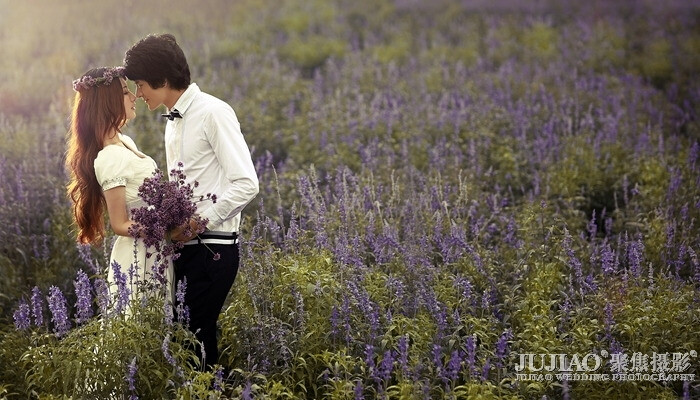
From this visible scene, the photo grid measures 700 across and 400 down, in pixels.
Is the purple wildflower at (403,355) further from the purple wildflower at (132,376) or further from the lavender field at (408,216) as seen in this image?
the purple wildflower at (132,376)

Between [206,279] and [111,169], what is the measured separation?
2.28 ft

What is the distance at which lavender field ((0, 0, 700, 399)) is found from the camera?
3.88m

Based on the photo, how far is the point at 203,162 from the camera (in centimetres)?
388

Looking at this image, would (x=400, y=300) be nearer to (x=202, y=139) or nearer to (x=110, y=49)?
(x=202, y=139)

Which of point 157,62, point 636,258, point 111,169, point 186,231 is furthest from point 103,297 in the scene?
point 636,258

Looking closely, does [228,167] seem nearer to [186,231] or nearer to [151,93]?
[186,231]

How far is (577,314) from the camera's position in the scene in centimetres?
440

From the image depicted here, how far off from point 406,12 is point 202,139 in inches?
489

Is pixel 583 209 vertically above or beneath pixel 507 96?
beneath

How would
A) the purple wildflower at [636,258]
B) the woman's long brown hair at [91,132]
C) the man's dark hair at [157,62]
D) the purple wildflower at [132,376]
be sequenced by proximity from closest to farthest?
the purple wildflower at [132,376]
the man's dark hair at [157,62]
the woman's long brown hair at [91,132]
the purple wildflower at [636,258]

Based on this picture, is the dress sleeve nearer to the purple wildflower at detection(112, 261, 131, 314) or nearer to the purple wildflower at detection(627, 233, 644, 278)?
the purple wildflower at detection(112, 261, 131, 314)

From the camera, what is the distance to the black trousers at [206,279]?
3.87 m

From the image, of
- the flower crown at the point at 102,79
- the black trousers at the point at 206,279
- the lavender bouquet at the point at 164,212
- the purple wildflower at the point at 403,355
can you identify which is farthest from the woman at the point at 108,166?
the purple wildflower at the point at 403,355

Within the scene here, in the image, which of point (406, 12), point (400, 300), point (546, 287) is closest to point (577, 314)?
point (546, 287)
